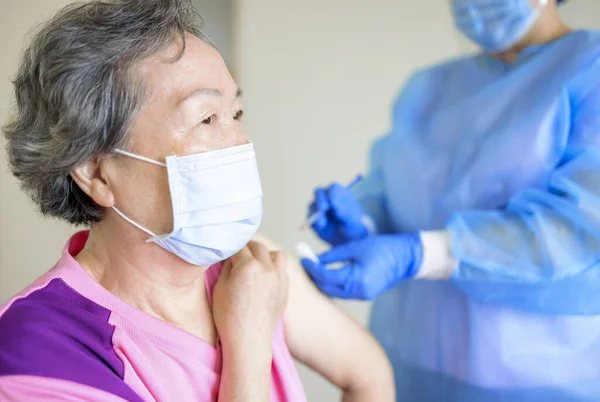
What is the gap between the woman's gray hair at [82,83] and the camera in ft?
3.23

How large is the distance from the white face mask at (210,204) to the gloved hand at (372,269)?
28cm

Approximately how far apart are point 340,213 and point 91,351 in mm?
716

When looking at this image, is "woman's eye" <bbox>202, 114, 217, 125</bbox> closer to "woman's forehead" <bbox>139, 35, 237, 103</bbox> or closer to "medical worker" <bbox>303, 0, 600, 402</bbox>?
"woman's forehead" <bbox>139, 35, 237, 103</bbox>

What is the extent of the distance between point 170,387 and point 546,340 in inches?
30.7

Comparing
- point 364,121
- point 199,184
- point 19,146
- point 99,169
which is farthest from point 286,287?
point 364,121

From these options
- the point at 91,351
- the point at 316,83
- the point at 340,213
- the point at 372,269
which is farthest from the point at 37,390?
the point at 316,83

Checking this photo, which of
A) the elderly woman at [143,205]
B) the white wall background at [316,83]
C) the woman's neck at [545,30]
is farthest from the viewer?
the white wall background at [316,83]

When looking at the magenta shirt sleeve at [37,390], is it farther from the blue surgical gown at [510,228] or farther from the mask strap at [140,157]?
the blue surgical gown at [510,228]

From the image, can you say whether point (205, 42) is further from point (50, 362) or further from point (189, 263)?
point (50, 362)

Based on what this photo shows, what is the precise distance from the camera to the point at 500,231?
127cm

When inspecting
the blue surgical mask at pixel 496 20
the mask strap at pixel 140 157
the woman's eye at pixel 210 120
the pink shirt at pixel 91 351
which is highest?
the blue surgical mask at pixel 496 20

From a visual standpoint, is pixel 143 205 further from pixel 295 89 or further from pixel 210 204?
pixel 295 89

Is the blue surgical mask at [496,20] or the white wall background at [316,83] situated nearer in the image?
the blue surgical mask at [496,20]

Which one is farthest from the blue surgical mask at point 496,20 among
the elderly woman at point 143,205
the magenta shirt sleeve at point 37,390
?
the magenta shirt sleeve at point 37,390
